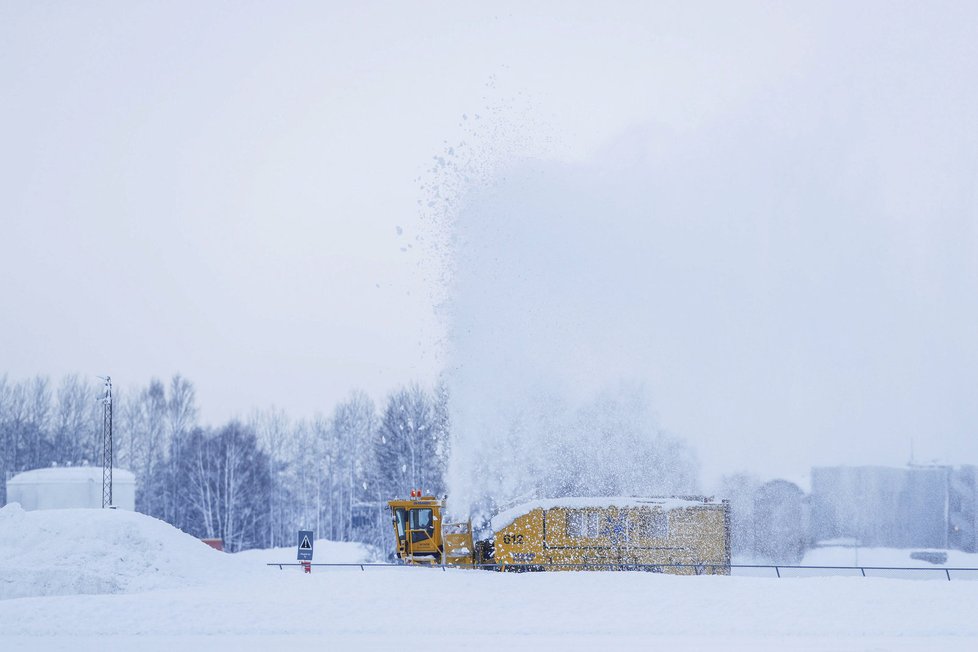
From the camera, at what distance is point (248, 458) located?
80.4m

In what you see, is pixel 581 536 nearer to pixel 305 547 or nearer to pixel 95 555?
pixel 305 547

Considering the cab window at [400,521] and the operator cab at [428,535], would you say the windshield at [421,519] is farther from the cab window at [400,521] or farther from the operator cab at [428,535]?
the cab window at [400,521]

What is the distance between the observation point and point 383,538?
66.5 m

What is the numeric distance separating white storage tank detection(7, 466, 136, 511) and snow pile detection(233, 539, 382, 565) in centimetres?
814

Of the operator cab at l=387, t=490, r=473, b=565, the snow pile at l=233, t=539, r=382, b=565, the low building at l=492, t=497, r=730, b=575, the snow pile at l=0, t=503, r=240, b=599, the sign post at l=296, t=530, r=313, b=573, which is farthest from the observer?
the snow pile at l=233, t=539, r=382, b=565

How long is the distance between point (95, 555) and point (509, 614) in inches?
557

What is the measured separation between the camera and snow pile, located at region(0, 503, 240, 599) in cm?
2802

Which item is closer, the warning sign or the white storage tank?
the warning sign

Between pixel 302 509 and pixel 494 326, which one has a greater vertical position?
pixel 494 326

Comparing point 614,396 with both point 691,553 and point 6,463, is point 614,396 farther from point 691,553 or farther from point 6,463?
point 6,463

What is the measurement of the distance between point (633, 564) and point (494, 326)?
998 centimetres

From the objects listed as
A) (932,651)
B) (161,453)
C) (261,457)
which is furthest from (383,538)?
(932,651)

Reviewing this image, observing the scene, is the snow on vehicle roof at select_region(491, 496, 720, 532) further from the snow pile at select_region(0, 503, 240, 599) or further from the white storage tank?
the white storage tank

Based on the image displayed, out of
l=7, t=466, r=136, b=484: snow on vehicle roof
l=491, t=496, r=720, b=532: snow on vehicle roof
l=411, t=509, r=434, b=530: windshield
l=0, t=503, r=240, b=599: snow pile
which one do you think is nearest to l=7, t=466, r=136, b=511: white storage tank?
l=7, t=466, r=136, b=484: snow on vehicle roof
